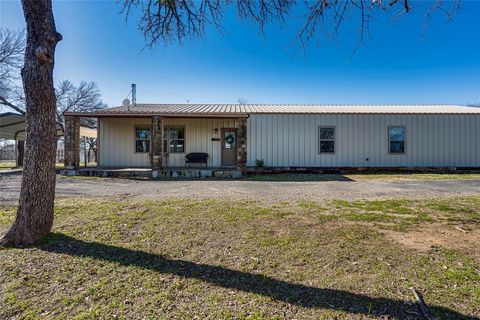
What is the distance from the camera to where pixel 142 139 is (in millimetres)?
12969

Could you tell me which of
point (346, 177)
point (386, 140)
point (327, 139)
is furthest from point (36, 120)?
point (386, 140)

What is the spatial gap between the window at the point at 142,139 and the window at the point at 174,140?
846mm

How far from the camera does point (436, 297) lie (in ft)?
6.83

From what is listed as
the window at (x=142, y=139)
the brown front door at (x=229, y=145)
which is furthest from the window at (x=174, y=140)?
the brown front door at (x=229, y=145)

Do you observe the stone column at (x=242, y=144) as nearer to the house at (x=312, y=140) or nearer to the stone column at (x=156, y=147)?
the house at (x=312, y=140)

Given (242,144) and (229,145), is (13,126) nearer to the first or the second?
(229,145)

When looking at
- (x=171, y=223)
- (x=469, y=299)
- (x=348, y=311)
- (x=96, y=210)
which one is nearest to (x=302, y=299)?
(x=348, y=311)

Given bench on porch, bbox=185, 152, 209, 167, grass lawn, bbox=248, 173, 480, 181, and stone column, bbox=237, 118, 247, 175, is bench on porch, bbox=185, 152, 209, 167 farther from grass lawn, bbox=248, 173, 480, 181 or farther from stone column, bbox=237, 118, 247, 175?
grass lawn, bbox=248, 173, 480, 181

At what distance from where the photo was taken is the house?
12.2 m

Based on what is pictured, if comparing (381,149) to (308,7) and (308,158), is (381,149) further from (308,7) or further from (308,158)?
(308,7)

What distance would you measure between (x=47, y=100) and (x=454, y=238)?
525 cm

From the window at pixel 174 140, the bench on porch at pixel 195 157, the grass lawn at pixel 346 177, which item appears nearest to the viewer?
the grass lawn at pixel 346 177

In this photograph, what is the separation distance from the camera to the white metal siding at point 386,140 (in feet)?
40.4

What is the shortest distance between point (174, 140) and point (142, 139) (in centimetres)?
156
